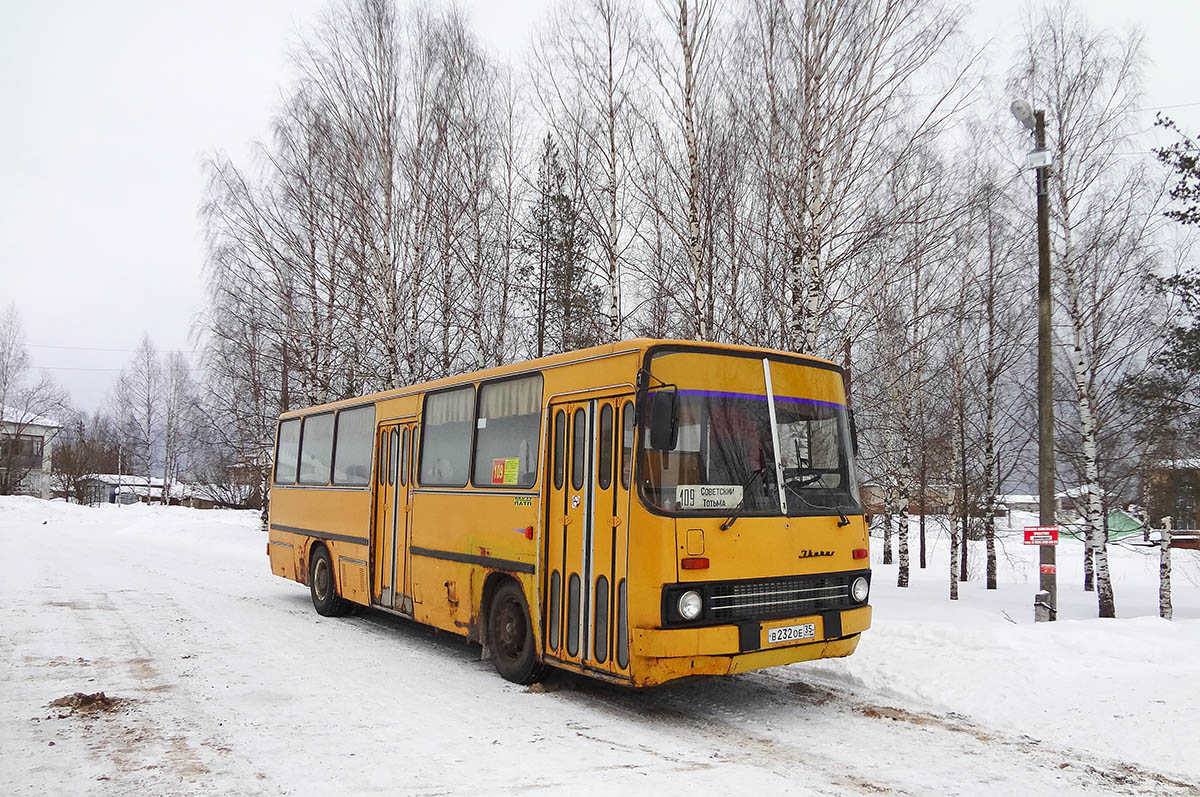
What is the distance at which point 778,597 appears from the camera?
22.4 ft

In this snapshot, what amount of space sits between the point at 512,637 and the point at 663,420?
3205mm

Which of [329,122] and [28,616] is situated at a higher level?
[329,122]

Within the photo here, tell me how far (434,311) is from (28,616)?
11644 millimetres

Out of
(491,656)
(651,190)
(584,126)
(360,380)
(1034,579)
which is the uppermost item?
(584,126)

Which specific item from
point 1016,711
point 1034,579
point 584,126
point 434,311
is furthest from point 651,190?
point 1034,579

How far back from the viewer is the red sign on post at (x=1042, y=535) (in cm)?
1073

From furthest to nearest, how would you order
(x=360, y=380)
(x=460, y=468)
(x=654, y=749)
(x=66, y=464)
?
(x=66, y=464) → (x=360, y=380) → (x=460, y=468) → (x=654, y=749)

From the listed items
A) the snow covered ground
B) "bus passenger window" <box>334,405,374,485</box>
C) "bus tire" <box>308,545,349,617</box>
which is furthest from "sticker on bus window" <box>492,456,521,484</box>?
"bus tire" <box>308,545,349,617</box>

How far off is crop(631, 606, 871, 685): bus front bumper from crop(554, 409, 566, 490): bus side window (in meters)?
1.71

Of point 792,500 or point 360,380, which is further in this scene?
point 360,380

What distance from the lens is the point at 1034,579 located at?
2706cm

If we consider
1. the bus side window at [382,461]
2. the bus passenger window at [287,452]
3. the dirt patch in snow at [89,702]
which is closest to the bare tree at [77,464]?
the bus passenger window at [287,452]

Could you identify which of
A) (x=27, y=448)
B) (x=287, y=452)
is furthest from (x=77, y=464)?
(x=287, y=452)

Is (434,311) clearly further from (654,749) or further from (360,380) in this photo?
(654,749)
